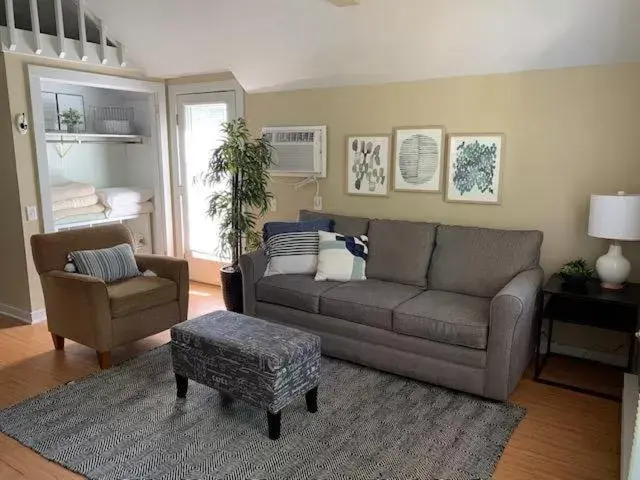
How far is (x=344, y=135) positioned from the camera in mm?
4203

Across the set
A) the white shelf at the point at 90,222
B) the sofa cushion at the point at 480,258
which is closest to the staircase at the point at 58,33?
the white shelf at the point at 90,222

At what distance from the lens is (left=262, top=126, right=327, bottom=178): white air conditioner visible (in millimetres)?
4293

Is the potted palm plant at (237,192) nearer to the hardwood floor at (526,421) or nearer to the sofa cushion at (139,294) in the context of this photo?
the sofa cushion at (139,294)

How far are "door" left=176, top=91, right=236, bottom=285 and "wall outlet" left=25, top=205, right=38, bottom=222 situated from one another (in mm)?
1464

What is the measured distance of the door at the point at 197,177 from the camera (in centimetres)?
490

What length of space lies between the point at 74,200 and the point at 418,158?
10.8 feet

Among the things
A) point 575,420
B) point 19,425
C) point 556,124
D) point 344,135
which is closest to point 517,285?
point 575,420

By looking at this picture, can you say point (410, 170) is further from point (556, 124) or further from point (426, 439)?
point (426, 439)

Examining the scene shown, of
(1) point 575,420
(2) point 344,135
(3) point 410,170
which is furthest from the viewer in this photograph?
(2) point 344,135

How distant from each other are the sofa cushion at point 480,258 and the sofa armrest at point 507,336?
325 millimetres

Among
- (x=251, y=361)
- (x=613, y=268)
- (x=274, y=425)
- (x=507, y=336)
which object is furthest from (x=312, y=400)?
(x=613, y=268)

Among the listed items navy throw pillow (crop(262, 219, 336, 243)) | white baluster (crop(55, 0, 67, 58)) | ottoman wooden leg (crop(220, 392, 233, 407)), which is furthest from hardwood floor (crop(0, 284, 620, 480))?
white baluster (crop(55, 0, 67, 58))

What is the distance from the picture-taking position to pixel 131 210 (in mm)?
5191

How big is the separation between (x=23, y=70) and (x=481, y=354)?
13.4 ft
